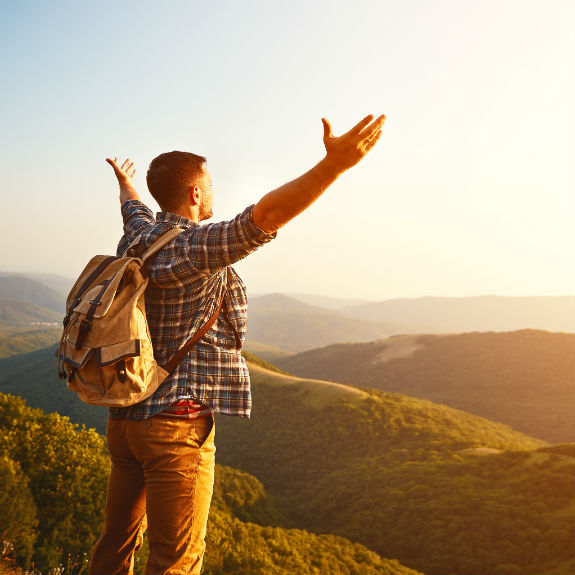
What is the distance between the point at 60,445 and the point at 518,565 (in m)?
26.7

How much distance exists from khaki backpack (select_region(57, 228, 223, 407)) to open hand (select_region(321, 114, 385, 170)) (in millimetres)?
806

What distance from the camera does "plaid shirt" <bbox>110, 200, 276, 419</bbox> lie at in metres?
1.90

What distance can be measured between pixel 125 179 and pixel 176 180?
3.47 ft

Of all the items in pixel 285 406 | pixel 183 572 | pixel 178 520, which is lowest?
pixel 285 406

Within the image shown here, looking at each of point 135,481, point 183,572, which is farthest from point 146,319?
point 183,572

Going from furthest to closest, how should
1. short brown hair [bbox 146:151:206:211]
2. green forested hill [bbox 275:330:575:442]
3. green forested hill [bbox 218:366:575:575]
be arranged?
green forested hill [bbox 275:330:575:442]
green forested hill [bbox 218:366:575:575]
short brown hair [bbox 146:151:206:211]

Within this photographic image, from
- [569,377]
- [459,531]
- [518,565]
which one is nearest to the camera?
[518,565]

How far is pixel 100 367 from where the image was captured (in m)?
1.90

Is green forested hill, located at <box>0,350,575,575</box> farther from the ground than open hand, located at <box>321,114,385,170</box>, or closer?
closer

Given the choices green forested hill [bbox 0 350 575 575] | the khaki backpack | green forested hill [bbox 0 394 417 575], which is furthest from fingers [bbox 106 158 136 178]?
green forested hill [bbox 0 350 575 575]

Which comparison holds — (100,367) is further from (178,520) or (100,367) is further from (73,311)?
(178,520)

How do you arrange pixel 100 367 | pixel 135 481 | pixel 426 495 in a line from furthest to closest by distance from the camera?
pixel 426 495 → pixel 135 481 → pixel 100 367

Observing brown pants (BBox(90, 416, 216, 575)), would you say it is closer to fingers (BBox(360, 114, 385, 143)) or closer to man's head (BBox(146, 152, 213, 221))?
man's head (BBox(146, 152, 213, 221))

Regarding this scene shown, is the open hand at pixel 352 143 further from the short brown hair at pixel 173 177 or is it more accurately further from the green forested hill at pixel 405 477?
the green forested hill at pixel 405 477
